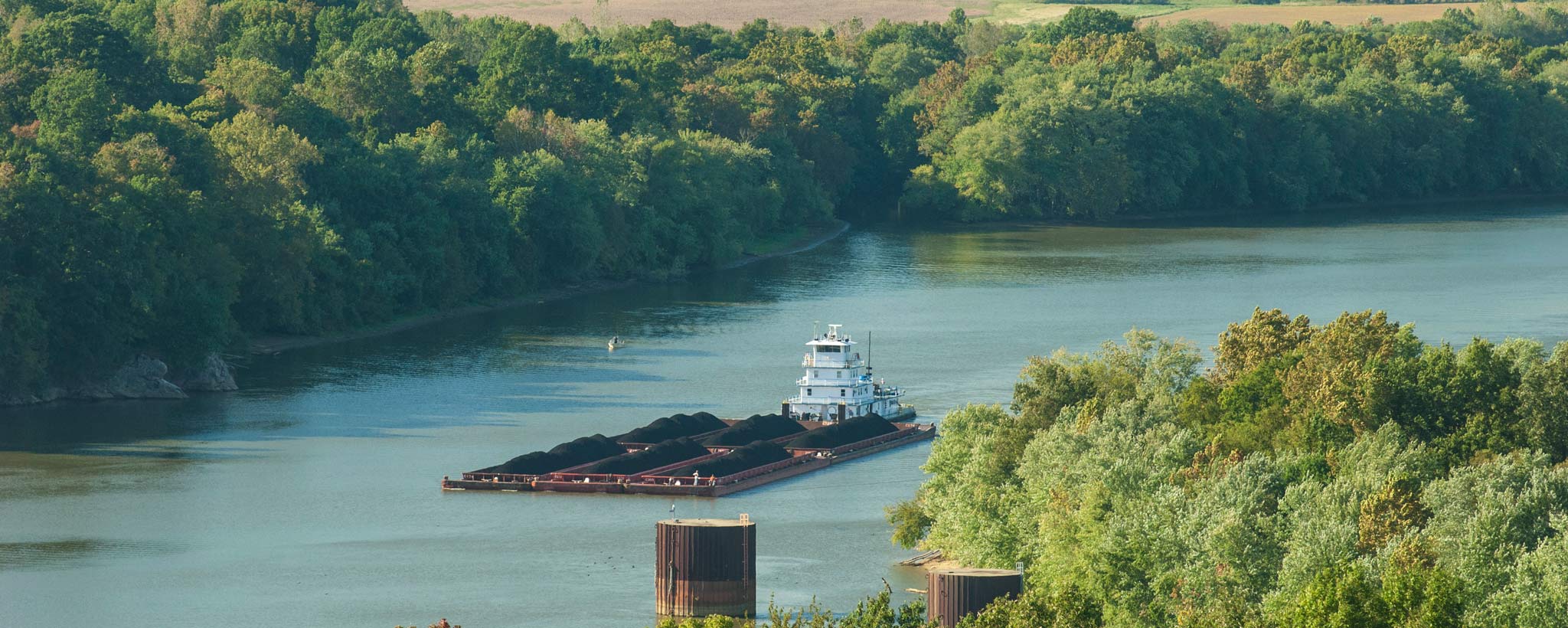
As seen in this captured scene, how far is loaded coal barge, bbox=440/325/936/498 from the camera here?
7388cm

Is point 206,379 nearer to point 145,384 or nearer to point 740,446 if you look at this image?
point 145,384

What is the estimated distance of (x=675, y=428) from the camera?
80.8m

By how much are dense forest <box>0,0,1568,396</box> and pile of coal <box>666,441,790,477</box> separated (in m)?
23.6

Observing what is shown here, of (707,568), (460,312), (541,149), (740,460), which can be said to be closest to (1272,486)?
(707,568)

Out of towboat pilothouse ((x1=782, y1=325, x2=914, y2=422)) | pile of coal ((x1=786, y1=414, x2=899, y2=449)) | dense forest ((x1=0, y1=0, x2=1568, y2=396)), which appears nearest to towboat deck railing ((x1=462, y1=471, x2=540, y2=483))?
pile of coal ((x1=786, y1=414, x2=899, y2=449))

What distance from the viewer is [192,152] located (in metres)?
102

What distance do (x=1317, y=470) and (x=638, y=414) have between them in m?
32.9

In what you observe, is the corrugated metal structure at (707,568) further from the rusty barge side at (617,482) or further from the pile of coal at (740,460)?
the pile of coal at (740,460)

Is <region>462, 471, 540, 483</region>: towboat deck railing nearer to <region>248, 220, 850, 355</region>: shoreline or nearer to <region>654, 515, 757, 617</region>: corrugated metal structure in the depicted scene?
<region>654, 515, 757, 617</region>: corrugated metal structure

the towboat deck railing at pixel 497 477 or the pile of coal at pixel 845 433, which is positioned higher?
the pile of coal at pixel 845 433

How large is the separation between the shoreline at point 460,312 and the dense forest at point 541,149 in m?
0.70

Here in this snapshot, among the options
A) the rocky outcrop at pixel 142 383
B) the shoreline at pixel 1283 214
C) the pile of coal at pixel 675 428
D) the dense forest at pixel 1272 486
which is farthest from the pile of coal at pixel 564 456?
the shoreline at pixel 1283 214

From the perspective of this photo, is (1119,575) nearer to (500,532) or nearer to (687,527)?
(687,527)

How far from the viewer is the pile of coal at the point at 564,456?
2950 inches
